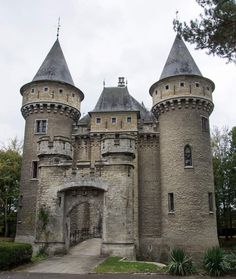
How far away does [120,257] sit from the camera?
20016 mm

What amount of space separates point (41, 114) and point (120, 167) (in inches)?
386

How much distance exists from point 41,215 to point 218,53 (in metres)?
14.6

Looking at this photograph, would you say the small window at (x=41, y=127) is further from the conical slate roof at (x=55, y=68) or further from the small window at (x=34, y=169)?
the conical slate roof at (x=55, y=68)

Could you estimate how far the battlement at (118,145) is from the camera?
22.7 metres

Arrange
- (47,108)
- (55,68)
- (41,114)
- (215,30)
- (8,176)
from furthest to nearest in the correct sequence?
(8,176)
(55,68)
(41,114)
(47,108)
(215,30)

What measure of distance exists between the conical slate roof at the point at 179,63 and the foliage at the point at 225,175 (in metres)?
11.0

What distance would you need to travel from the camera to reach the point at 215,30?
46.8 ft

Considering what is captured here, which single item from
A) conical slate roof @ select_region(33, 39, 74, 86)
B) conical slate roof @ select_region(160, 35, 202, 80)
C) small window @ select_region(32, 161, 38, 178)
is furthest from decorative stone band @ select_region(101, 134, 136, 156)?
conical slate roof @ select_region(33, 39, 74, 86)

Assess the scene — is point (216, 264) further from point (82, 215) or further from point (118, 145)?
point (82, 215)

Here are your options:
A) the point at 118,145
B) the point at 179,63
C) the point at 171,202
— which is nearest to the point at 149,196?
the point at 171,202

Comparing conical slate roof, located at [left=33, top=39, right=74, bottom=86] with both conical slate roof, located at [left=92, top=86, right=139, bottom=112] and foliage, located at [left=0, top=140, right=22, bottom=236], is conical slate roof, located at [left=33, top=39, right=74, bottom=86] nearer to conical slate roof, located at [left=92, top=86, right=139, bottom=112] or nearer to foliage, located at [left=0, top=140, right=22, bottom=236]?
conical slate roof, located at [left=92, top=86, right=139, bottom=112]

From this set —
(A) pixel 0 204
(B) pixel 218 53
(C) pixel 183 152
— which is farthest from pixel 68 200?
(A) pixel 0 204

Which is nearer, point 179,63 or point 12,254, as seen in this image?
point 12,254

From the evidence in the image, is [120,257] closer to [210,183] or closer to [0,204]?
[210,183]
